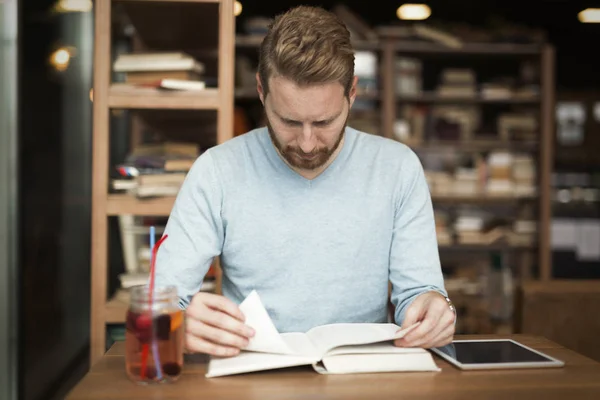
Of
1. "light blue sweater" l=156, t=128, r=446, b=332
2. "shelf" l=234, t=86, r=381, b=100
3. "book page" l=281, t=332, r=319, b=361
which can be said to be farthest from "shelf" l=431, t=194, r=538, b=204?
"book page" l=281, t=332, r=319, b=361

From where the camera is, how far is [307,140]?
1.39 m

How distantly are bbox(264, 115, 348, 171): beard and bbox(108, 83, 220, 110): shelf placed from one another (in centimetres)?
61

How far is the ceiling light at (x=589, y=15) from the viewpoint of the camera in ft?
20.4

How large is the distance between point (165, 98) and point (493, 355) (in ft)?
4.31

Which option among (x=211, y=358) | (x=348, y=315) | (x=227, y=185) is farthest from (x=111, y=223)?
(x=211, y=358)

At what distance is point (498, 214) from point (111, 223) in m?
3.39

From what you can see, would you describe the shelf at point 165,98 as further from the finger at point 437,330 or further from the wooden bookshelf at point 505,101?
the wooden bookshelf at point 505,101

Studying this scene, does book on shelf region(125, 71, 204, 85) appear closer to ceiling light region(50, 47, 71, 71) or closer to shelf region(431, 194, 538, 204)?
ceiling light region(50, 47, 71, 71)

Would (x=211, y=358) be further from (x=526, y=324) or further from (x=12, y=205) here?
(x=12, y=205)

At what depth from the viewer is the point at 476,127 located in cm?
470

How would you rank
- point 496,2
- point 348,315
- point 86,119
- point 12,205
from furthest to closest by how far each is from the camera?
point 496,2
point 86,119
point 12,205
point 348,315

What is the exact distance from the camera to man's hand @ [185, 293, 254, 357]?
1.09 m

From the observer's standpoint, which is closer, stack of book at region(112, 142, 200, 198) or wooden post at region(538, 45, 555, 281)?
stack of book at region(112, 142, 200, 198)

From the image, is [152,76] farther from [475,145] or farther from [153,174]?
[475,145]
